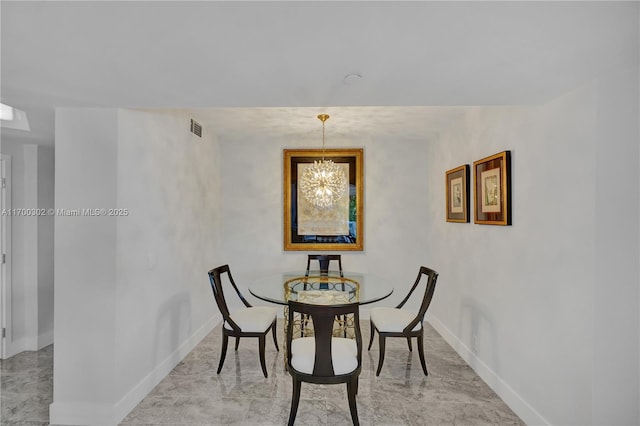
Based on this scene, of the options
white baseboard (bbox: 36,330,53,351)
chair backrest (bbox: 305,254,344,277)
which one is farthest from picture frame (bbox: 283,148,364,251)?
white baseboard (bbox: 36,330,53,351)

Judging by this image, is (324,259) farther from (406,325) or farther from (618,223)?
(618,223)

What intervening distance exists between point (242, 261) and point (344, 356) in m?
2.48

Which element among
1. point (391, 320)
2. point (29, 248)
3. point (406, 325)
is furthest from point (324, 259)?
point (29, 248)

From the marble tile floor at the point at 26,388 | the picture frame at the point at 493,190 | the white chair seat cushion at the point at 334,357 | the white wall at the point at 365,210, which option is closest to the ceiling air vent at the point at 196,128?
the white wall at the point at 365,210

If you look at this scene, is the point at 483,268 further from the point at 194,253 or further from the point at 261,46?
the point at 194,253

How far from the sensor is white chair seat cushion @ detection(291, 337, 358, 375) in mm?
2115

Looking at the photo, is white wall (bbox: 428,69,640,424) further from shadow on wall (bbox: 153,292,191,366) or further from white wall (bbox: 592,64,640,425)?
shadow on wall (bbox: 153,292,191,366)

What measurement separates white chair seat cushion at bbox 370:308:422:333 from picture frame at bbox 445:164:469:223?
42.9 inches

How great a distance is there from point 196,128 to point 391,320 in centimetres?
276

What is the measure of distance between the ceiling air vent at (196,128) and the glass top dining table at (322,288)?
5.64 feet

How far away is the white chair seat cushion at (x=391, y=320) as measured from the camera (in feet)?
9.21

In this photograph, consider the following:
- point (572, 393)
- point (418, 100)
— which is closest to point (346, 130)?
point (418, 100)

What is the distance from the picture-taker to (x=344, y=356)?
2.17 m

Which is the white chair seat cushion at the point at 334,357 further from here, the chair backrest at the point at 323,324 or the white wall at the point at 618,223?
the white wall at the point at 618,223
